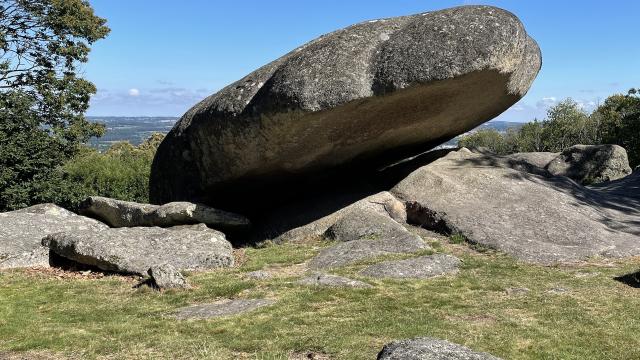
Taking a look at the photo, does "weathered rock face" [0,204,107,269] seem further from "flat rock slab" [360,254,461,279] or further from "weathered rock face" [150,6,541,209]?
"flat rock slab" [360,254,461,279]

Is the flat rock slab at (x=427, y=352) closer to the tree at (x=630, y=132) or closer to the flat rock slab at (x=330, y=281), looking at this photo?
the flat rock slab at (x=330, y=281)

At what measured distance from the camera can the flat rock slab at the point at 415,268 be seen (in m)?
10.2

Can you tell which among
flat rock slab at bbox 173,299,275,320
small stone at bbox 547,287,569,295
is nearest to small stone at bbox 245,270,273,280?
flat rock slab at bbox 173,299,275,320

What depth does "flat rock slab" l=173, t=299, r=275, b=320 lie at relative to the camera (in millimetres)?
8188

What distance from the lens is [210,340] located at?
22.9ft

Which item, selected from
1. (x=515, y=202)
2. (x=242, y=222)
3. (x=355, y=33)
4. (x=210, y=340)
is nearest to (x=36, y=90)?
(x=242, y=222)

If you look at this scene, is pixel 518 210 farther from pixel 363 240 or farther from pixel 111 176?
pixel 111 176

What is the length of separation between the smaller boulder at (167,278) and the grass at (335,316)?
28 cm

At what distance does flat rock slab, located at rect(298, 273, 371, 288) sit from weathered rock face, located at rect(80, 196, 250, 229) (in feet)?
16.0

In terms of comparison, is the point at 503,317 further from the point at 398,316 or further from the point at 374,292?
the point at 374,292

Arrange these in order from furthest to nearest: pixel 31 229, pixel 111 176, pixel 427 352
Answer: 1. pixel 111 176
2. pixel 31 229
3. pixel 427 352

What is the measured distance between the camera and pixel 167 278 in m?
9.78

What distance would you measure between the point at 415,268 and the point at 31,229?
9132 millimetres

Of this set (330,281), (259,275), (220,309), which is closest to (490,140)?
(259,275)
